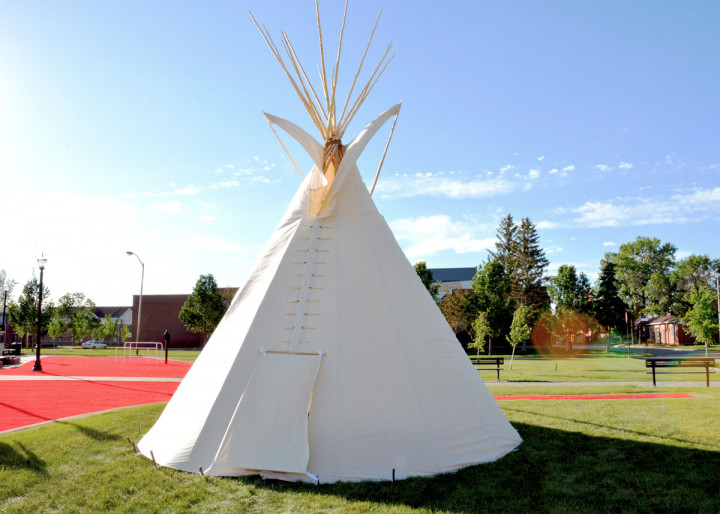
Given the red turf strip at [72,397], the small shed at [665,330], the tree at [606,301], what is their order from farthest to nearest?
1. the small shed at [665,330]
2. the tree at [606,301]
3. the red turf strip at [72,397]

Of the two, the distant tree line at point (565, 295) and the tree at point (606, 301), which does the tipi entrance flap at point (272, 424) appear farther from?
the tree at point (606, 301)

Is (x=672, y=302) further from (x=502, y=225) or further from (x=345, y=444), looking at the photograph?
(x=345, y=444)

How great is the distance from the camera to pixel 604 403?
1049cm

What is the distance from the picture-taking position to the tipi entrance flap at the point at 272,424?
482cm

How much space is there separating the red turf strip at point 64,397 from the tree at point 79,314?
3142 centimetres

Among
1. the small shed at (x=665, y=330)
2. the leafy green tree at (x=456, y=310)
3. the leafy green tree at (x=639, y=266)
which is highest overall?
the leafy green tree at (x=639, y=266)

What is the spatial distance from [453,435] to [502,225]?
55539mm

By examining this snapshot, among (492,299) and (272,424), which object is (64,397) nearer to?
(272,424)

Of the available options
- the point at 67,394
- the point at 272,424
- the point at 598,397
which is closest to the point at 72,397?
the point at 67,394

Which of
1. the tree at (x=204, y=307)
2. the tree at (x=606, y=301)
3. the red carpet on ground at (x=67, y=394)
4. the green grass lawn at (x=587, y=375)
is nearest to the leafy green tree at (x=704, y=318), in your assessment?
the green grass lawn at (x=587, y=375)

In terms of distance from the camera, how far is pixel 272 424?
4.92m

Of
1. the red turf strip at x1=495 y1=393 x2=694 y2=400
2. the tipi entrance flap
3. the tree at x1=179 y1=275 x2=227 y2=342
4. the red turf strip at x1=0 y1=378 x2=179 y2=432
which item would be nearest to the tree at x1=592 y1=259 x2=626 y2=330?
the tree at x1=179 y1=275 x2=227 y2=342

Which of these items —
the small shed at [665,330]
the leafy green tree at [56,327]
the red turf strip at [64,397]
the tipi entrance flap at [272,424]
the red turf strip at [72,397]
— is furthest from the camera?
the small shed at [665,330]

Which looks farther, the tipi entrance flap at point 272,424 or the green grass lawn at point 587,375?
the green grass lawn at point 587,375
